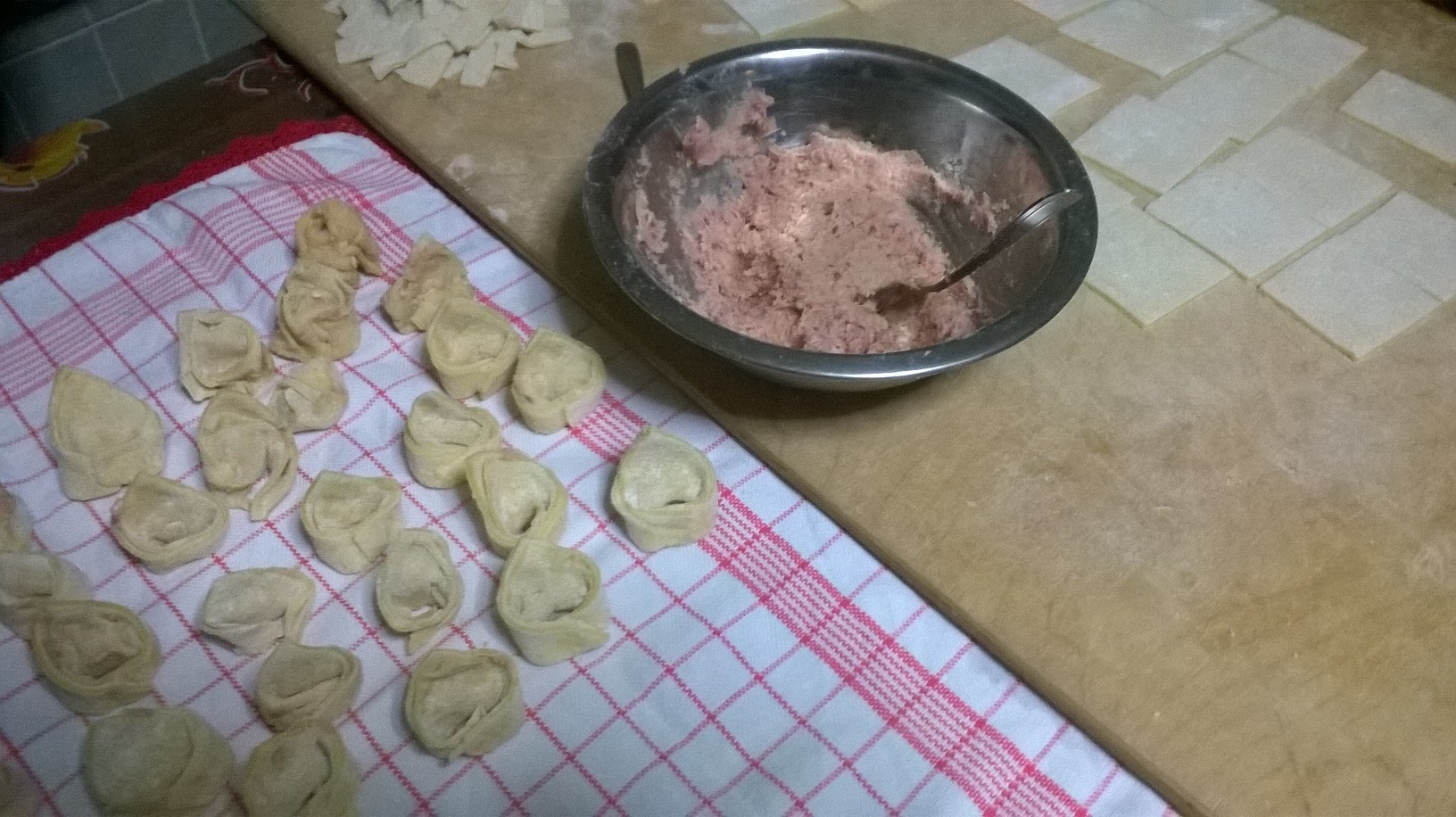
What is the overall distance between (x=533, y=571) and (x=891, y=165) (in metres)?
0.84

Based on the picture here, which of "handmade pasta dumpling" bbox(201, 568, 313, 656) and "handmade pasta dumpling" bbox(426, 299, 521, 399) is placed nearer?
"handmade pasta dumpling" bbox(201, 568, 313, 656)

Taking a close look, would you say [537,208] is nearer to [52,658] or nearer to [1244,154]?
[52,658]

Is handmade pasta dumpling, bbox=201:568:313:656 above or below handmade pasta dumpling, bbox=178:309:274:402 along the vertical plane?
below

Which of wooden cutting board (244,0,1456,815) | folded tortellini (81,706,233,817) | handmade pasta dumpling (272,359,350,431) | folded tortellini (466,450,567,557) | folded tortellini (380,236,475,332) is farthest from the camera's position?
folded tortellini (380,236,475,332)

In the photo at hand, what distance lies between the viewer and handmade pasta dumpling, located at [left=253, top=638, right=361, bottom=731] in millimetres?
1054

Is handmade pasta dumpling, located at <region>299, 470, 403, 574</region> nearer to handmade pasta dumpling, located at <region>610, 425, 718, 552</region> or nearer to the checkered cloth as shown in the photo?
the checkered cloth

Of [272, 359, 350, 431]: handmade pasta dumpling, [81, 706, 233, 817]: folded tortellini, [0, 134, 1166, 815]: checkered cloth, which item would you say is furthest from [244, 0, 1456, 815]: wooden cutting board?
A: [81, 706, 233, 817]: folded tortellini

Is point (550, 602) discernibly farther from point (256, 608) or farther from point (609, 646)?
point (256, 608)

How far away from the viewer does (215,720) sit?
109 cm

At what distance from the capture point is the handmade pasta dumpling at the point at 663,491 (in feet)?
3.92

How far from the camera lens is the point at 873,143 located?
5.11ft

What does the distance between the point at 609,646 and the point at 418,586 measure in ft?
0.77

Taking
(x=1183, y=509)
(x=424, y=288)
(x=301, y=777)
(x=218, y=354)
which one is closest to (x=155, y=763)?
(x=301, y=777)

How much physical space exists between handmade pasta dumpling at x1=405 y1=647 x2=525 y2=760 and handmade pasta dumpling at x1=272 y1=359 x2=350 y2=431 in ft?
1.31
